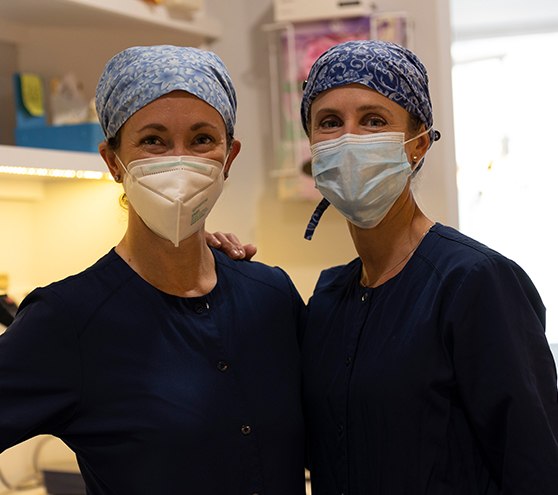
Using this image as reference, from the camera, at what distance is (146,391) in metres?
1.41

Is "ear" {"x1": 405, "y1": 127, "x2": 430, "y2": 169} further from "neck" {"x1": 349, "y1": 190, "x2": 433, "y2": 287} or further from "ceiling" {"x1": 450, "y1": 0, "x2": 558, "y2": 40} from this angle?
"ceiling" {"x1": 450, "y1": 0, "x2": 558, "y2": 40}

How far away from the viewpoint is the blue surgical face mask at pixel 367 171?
59.2 inches

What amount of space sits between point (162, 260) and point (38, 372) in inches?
11.2

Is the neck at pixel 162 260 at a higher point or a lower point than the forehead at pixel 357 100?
lower

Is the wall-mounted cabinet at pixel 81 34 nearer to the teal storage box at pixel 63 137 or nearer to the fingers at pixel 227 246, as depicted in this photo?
the teal storage box at pixel 63 137

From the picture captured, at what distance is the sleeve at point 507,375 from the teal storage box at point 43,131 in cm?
132

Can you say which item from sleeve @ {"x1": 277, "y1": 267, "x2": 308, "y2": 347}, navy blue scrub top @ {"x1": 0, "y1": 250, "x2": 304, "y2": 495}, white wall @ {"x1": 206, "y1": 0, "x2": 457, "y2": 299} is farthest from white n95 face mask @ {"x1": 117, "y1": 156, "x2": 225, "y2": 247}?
white wall @ {"x1": 206, "y1": 0, "x2": 457, "y2": 299}

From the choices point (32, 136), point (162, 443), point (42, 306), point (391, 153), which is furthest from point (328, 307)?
point (32, 136)

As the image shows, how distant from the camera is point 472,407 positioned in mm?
1364

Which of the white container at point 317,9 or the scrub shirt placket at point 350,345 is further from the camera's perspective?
the white container at point 317,9

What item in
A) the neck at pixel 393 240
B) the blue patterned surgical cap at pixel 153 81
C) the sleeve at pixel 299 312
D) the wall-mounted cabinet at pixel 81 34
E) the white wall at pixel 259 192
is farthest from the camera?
the white wall at pixel 259 192

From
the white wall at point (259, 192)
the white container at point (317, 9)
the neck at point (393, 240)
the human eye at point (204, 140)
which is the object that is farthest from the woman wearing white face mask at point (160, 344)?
the white wall at point (259, 192)

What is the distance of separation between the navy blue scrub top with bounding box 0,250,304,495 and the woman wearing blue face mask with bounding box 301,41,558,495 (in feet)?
0.39

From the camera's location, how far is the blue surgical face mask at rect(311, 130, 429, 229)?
1503mm
